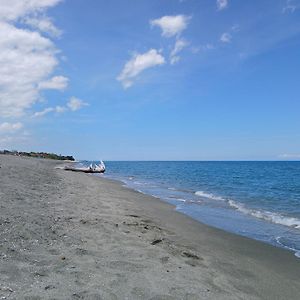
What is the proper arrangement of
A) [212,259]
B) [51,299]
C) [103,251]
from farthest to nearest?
[212,259] < [103,251] < [51,299]

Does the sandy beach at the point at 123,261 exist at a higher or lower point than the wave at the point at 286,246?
higher

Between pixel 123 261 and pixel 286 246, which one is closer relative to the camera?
pixel 123 261

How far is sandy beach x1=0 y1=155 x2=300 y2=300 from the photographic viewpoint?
602 cm

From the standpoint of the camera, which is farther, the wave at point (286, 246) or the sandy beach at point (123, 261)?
the wave at point (286, 246)

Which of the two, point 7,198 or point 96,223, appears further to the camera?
point 7,198

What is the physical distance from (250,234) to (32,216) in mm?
7812

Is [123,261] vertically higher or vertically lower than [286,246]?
higher

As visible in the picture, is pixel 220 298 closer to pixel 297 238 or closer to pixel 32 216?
pixel 32 216

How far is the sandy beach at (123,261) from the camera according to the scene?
602 cm

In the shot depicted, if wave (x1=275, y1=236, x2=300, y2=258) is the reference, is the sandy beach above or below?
above

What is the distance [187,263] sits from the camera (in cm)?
819

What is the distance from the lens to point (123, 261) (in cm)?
757

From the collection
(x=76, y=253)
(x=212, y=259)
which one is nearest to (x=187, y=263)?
(x=212, y=259)

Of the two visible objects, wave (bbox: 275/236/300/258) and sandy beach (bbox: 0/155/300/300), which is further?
wave (bbox: 275/236/300/258)
